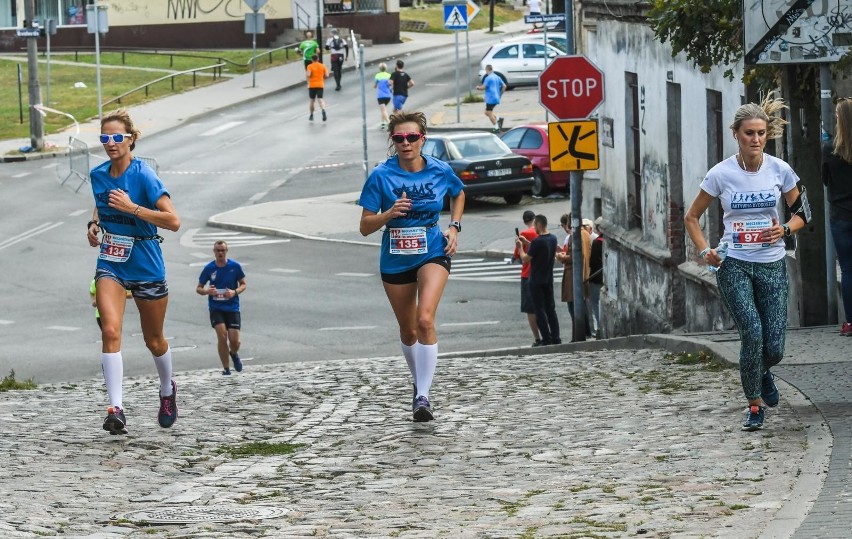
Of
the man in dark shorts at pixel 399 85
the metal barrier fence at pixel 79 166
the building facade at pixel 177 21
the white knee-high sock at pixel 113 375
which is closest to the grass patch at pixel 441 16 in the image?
the building facade at pixel 177 21

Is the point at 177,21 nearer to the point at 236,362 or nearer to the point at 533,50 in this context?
the point at 533,50

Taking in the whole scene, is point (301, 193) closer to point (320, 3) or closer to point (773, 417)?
point (320, 3)

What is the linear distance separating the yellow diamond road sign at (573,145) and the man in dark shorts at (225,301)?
158 inches

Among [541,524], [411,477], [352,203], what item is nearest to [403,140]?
[411,477]

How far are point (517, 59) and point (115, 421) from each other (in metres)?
45.3

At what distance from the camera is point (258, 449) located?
33.1ft

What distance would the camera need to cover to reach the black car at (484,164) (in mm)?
34500

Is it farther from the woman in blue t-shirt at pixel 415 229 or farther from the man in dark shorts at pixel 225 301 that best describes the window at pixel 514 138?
the woman in blue t-shirt at pixel 415 229

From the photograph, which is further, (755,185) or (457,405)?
(457,405)

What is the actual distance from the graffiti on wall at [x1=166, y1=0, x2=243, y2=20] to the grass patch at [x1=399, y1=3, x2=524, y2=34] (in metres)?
11.4

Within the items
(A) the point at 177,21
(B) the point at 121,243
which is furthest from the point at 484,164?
(A) the point at 177,21

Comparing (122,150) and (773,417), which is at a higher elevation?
(122,150)

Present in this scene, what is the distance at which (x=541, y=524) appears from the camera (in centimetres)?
742

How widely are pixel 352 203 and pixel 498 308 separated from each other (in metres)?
13.4
